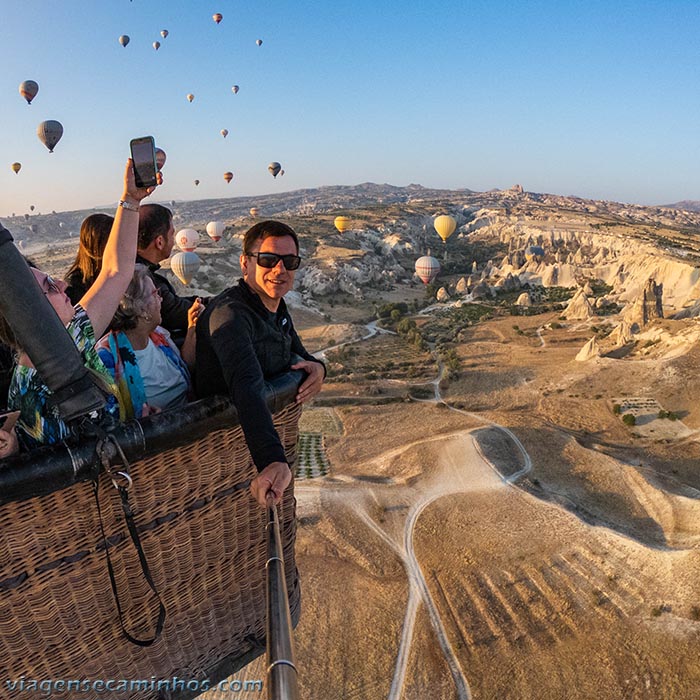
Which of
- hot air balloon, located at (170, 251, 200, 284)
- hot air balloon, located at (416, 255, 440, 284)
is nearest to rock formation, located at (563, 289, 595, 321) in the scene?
hot air balloon, located at (416, 255, 440, 284)

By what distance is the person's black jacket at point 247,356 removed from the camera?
1719mm

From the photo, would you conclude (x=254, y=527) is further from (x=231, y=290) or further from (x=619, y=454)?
(x=619, y=454)

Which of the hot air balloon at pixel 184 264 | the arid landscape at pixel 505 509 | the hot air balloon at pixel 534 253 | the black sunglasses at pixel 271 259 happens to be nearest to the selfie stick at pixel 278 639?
the black sunglasses at pixel 271 259

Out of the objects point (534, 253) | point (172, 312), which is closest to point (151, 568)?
point (172, 312)

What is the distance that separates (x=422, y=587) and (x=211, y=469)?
10.1 metres

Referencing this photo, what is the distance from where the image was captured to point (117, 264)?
67.1 inches

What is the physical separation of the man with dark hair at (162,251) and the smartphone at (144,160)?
0.91 m

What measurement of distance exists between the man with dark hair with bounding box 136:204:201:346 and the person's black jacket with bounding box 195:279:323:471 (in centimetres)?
69

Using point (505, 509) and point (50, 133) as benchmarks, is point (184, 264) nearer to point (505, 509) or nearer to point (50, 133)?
point (50, 133)

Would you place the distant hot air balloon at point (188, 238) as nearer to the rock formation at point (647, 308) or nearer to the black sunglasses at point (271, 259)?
the rock formation at point (647, 308)

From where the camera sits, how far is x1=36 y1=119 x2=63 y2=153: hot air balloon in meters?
22.2

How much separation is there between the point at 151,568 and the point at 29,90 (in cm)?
2951

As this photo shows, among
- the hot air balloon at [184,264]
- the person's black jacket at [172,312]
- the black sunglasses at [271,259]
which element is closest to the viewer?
the black sunglasses at [271,259]

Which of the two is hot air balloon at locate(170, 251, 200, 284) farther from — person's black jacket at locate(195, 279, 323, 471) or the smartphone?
the smartphone
